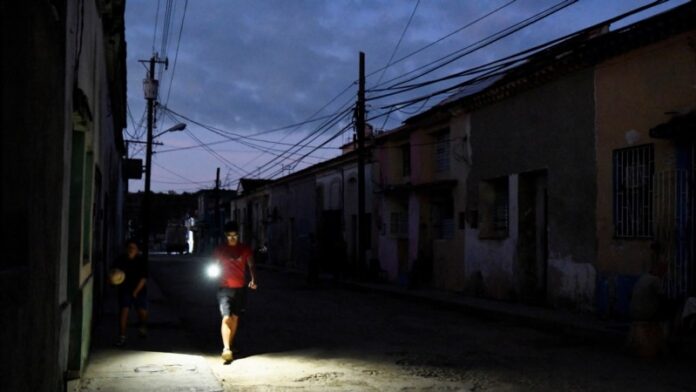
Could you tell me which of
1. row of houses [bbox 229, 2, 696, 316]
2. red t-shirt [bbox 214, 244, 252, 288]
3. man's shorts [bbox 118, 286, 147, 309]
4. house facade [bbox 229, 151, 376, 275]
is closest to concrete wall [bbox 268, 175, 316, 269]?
house facade [bbox 229, 151, 376, 275]

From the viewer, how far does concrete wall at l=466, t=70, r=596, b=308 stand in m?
14.3

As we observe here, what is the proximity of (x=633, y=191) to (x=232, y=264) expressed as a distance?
7558 millimetres

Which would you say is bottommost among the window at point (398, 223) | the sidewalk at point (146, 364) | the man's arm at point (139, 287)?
the sidewalk at point (146, 364)

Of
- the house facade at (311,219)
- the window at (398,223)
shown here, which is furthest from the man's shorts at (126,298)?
the house facade at (311,219)

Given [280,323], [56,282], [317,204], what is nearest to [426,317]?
[280,323]

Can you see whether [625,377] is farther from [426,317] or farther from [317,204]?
[317,204]

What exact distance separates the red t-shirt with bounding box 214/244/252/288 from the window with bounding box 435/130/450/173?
1226cm

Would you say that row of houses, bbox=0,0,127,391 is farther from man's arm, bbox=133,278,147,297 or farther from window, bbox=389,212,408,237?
window, bbox=389,212,408,237

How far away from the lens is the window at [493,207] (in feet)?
59.9

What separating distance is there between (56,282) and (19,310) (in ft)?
4.72

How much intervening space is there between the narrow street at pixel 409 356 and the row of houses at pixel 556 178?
226 cm

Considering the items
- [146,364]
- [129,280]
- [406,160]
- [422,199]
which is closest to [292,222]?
[406,160]

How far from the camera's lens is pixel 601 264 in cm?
1373

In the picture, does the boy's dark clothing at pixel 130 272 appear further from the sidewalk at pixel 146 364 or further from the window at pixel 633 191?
the window at pixel 633 191
